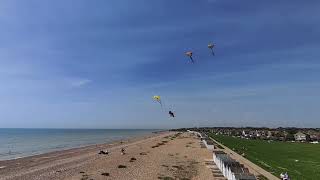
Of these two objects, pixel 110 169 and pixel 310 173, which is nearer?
pixel 310 173

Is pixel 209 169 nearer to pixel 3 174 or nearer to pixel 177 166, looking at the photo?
pixel 177 166

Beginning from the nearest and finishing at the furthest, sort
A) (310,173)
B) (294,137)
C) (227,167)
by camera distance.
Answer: (227,167), (310,173), (294,137)

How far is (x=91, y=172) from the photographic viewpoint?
37906 mm

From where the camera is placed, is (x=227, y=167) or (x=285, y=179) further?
(x=227, y=167)

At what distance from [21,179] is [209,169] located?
722 inches

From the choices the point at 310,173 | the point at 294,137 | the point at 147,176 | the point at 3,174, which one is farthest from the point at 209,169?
the point at 294,137

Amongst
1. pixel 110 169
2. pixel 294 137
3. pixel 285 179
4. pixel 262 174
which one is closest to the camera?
pixel 285 179

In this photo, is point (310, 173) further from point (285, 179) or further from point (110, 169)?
point (110, 169)

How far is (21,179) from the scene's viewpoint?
35.1m

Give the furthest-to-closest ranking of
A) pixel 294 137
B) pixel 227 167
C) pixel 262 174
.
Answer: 1. pixel 294 137
2. pixel 262 174
3. pixel 227 167

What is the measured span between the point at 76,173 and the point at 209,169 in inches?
528

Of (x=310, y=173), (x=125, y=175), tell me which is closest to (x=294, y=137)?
(x=310, y=173)

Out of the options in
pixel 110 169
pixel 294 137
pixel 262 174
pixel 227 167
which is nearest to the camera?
pixel 227 167

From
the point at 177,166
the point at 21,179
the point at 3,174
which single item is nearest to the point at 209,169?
the point at 177,166
